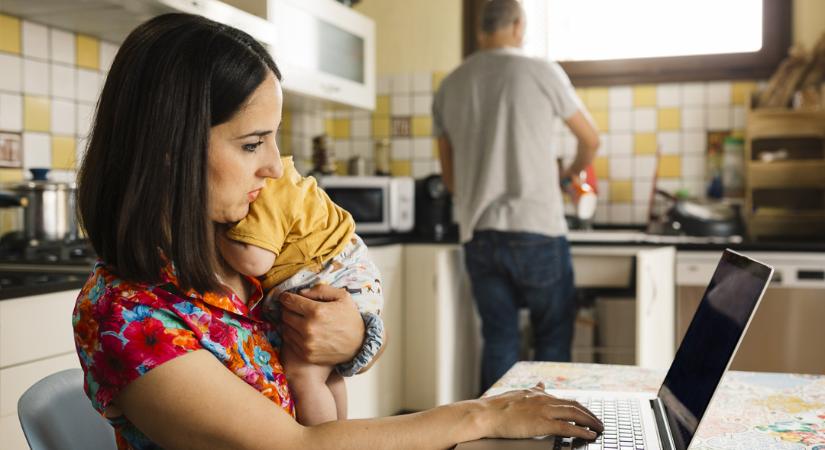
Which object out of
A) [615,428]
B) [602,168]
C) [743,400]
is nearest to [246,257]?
[615,428]

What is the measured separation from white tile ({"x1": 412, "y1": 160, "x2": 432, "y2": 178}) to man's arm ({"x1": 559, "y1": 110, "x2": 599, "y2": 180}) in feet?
3.35

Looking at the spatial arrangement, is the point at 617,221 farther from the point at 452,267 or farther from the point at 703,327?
Answer: the point at 703,327

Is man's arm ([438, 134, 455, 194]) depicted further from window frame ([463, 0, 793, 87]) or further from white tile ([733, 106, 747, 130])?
white tile ([733, 106, 747, 130])

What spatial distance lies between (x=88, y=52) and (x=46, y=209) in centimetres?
61

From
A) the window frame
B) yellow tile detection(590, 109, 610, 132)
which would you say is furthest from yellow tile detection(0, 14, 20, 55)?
yellow tile detection(590, 109, 610, 132)

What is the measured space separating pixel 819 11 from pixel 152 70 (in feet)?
10.9

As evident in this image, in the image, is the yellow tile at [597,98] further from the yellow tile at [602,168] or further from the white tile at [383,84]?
the white tile at [383,84]

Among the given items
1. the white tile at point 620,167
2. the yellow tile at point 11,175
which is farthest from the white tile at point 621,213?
the yellow tile at point 11,175

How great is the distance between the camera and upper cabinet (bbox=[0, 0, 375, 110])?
235cm

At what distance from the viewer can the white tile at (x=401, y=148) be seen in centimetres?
404

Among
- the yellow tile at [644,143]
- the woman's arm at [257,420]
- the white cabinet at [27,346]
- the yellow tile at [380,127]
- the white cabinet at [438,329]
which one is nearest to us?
the woman's arm at [257,420]

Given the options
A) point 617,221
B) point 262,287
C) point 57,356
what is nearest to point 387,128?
point 617,221

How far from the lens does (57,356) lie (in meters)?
1.76

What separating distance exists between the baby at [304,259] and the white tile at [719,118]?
2.74 metres
